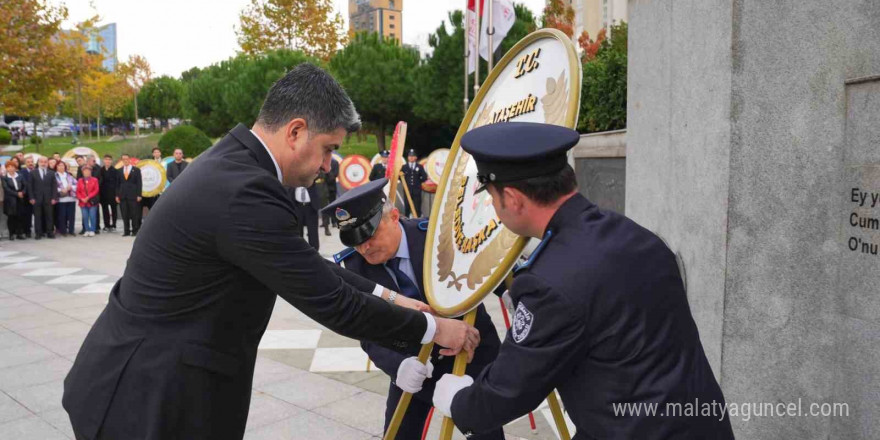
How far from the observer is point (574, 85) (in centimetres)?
196

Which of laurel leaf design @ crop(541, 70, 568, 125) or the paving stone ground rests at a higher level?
laurel leaf design @ crop(541, 70, 568, 125)

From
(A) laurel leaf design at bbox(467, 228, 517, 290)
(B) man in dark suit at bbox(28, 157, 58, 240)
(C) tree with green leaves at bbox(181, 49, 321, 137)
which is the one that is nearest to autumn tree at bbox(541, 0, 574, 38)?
(A) laurel leaf design at bbox(467, 228, 517, 290)

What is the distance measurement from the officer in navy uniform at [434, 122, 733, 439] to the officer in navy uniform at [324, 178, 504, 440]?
3.32 feet

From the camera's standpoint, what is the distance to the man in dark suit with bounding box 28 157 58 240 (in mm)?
15273

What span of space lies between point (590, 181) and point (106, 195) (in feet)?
47.9

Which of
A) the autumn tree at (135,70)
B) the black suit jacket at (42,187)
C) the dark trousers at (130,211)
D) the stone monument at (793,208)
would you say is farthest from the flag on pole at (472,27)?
the autumn tree at (135,70)

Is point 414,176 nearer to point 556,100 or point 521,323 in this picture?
point 556,100

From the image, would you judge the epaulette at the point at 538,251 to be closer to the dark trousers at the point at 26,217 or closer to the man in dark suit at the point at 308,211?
the man in dark suit at the point at 308,211

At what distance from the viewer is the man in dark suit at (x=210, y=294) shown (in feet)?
6.27

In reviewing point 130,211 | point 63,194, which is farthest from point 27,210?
point 130,211

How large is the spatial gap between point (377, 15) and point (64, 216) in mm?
100275

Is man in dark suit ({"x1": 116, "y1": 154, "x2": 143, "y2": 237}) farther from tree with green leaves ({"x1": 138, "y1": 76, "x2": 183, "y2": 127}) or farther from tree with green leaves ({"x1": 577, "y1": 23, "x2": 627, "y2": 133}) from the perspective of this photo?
tree with green leaves ({"x1": 138, "y1": 76, "x2": 183, "y2": 127})

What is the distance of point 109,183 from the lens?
54.4 feet

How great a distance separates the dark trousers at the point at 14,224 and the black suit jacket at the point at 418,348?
15765 millimetres
